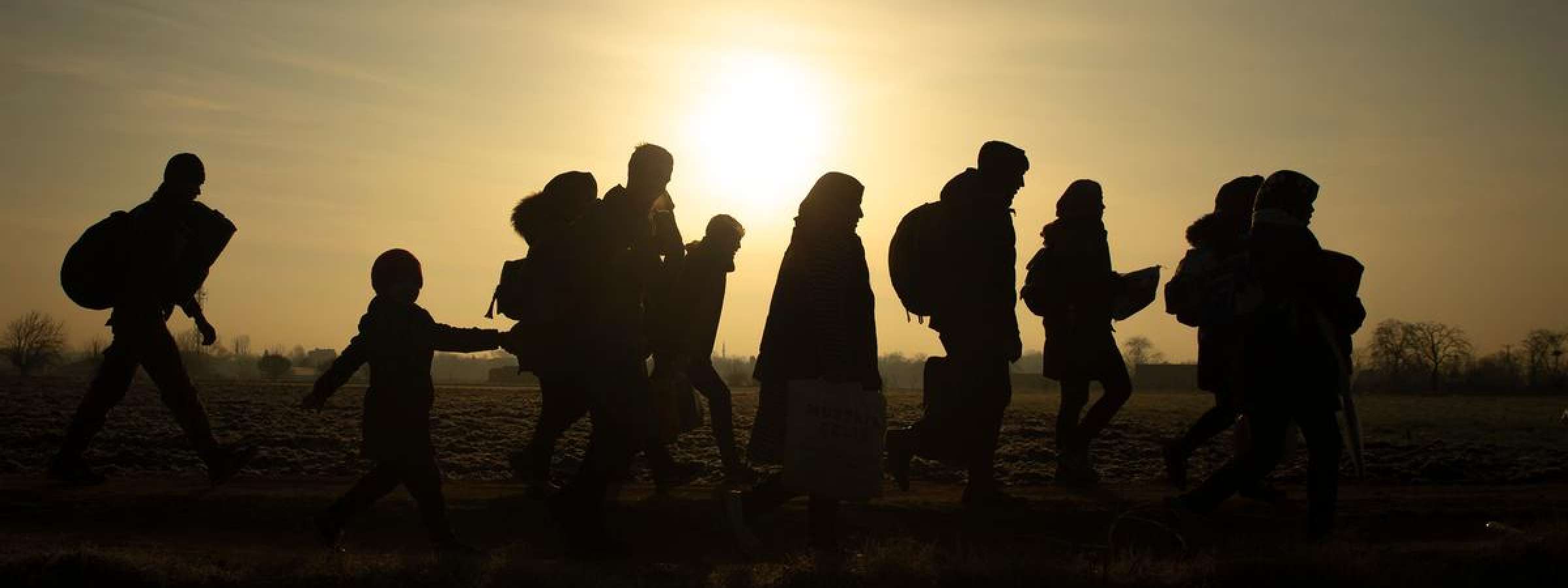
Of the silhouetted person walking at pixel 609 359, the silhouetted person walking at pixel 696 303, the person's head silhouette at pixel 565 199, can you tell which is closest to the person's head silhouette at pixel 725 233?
the silhouetted person walking at pixel 696 303

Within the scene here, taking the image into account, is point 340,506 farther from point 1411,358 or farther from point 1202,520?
point 1411,358

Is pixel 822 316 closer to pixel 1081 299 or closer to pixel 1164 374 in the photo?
pixel 1081 299

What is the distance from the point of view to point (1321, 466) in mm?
7840

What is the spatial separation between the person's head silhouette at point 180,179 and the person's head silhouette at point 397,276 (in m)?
3.21

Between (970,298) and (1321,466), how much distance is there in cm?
238

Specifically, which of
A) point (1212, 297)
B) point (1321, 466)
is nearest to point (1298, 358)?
point (1321, 466)

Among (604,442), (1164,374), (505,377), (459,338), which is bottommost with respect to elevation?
(604,442)

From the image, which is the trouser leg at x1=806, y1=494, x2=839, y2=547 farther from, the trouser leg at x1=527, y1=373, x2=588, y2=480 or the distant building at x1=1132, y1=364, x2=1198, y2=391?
the distant building at x1=1132, y1=364, x2=1198, y2=391

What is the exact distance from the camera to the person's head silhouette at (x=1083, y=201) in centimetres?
1055

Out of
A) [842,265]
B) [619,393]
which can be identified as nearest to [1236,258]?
[842,265]

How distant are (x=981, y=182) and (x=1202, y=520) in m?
2.58

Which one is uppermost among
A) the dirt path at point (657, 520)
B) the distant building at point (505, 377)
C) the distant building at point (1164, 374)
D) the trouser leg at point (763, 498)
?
the distant building at point (1164, 374)

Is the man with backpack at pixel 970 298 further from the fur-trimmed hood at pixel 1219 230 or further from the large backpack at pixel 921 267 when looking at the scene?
the fur-trimmed hood at pixel 1219 230

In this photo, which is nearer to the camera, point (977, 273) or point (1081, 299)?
point (977, 273)
